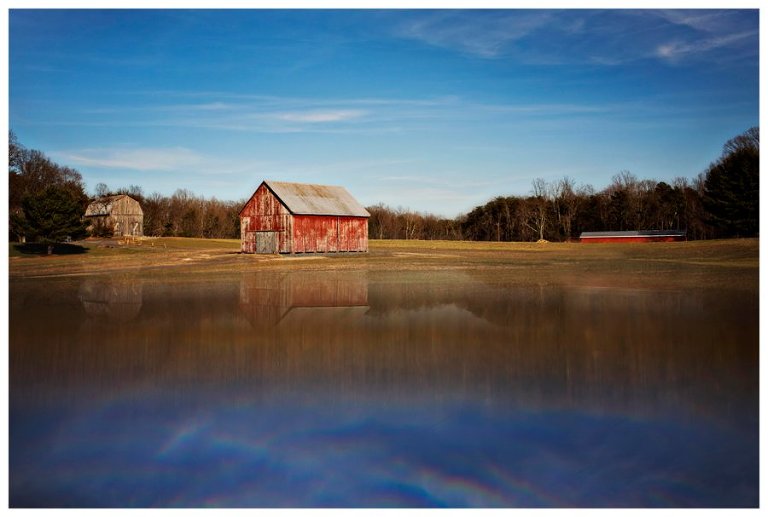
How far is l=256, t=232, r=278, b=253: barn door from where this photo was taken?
164 ft

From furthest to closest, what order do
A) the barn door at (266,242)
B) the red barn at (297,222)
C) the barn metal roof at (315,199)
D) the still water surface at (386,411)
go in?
Answer: the barn metal roof at (315,199) → the barn door at (266,242) → the red barn at (297,222) → the still water surface at (386,411)

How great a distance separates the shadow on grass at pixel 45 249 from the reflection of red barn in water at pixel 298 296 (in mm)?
26350

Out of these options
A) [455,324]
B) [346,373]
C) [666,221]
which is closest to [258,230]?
[455,324]

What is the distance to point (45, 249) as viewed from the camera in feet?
154

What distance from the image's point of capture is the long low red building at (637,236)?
2938 inches

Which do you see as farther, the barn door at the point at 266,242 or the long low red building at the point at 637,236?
the long low red building at the point at 637,236

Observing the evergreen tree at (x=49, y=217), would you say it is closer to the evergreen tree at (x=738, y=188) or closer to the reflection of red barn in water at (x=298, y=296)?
the reflection of red barn in water at (x=298, y=296)

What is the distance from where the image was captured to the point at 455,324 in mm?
13570

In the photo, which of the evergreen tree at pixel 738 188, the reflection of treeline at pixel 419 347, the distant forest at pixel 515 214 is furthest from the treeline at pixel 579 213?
the reflection of treeline at pixel 419 347

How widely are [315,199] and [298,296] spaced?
3417cm

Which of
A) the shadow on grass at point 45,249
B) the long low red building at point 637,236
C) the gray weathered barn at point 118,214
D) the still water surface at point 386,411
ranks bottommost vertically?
the still water surface at point 386,411

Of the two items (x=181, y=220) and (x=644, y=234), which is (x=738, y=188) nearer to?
(x=644, y=234)

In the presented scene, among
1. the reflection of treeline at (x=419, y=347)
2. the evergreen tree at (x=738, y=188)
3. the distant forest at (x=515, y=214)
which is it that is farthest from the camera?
the distant forest at (x=515, y=214)

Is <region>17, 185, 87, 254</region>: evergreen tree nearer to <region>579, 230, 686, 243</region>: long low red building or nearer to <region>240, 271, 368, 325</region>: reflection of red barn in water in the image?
<region>240, 271, 368, 325</region>: reflection of red barn in water
